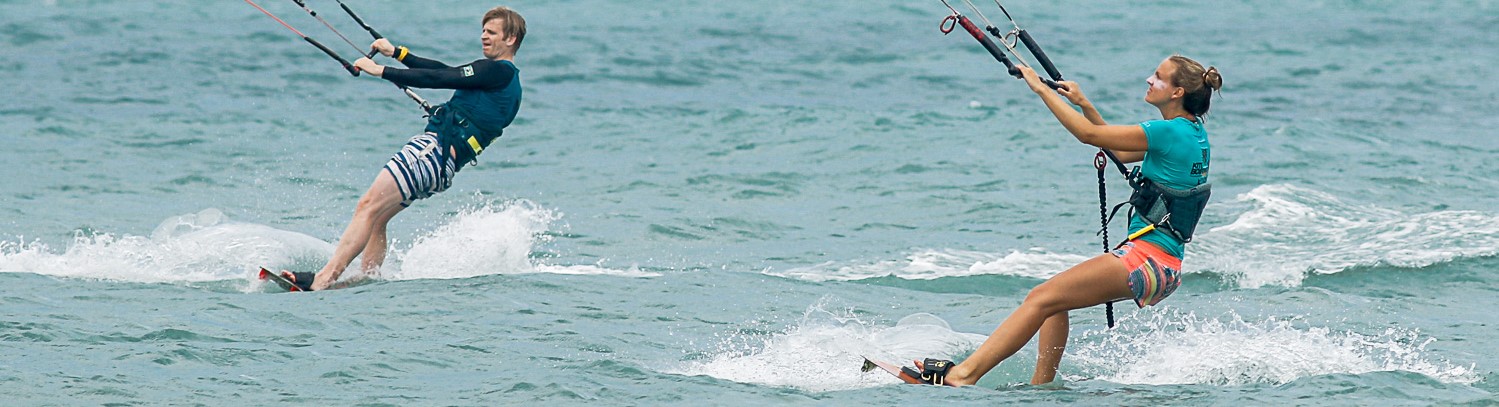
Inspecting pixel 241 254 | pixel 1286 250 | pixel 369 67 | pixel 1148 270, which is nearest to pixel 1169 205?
pixel 1148 270

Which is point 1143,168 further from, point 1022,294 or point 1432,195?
point 1432,195

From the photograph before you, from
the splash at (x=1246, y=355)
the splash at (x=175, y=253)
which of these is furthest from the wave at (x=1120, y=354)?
the splash at (x=175, y=253)

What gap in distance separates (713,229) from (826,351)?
Result: 211 inches

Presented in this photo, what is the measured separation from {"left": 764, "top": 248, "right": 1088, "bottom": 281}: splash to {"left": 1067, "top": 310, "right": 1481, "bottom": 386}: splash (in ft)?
7.76

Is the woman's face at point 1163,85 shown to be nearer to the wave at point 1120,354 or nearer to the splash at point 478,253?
the wave at point 1120,354

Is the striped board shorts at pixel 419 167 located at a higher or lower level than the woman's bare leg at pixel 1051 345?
higher

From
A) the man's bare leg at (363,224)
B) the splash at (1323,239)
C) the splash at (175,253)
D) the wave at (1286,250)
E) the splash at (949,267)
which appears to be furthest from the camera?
the splash at (1323,239)

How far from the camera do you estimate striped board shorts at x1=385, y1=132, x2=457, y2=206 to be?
33.2 ft

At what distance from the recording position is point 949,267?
11.9m

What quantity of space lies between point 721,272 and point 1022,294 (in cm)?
188

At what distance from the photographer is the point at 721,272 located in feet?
37.5

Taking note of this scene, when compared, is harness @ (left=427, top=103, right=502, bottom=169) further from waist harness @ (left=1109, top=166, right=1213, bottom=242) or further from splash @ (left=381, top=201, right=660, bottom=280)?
waist harness @ (left=1109, top=166, right=1213, bottom=242)

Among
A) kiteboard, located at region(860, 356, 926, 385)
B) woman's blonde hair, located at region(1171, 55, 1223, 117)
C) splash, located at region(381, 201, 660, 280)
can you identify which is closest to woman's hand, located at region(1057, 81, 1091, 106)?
woman's blonde hair, located at region(1171, 55, 1223, 117)

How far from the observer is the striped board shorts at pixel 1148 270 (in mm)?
7355
